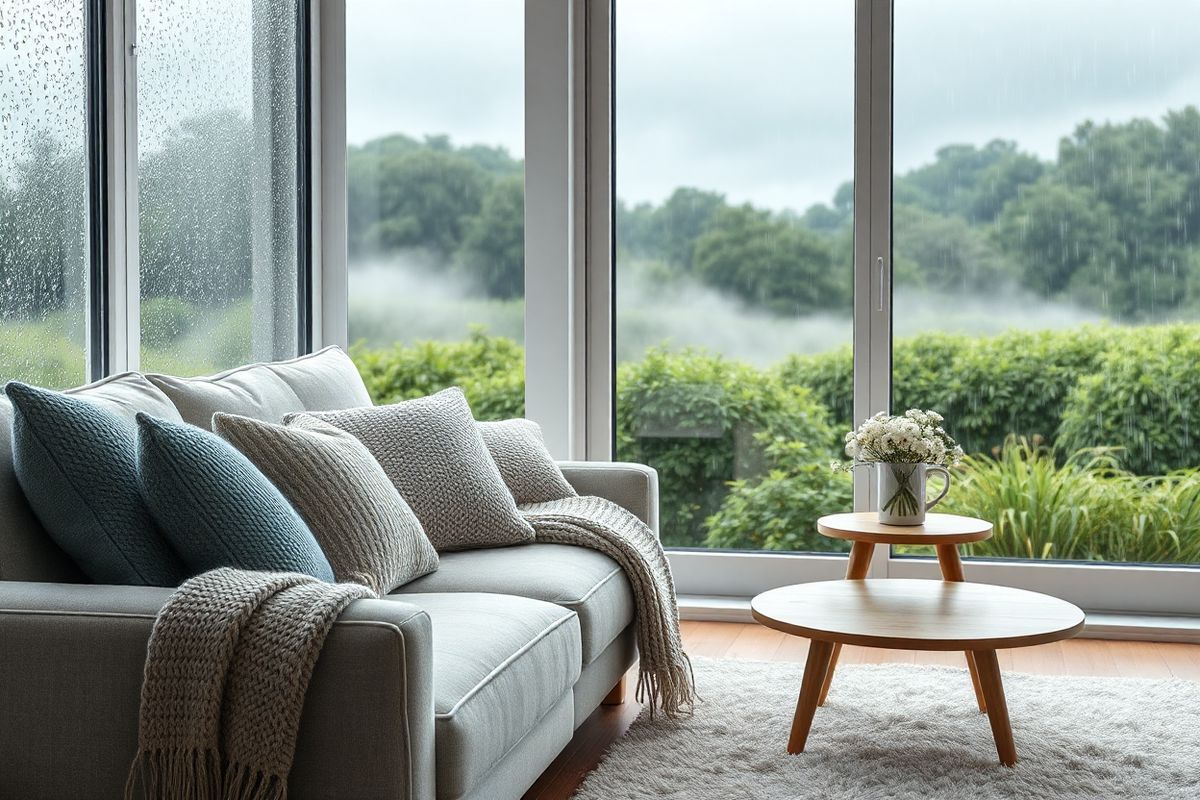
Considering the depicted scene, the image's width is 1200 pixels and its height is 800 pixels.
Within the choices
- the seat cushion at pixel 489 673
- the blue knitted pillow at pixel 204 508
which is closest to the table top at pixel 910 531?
the seat cushion at pixel 489 673

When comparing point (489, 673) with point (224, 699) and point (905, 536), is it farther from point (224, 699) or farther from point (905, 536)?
point (905, 536)

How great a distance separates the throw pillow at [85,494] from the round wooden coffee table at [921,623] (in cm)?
133

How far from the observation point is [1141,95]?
4148 millimetres

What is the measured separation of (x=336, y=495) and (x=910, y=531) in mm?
1502

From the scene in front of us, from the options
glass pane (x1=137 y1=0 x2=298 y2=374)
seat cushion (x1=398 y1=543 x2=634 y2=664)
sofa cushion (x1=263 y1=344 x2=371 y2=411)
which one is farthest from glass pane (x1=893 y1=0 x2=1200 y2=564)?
glass pane (x1=137 y1=0 x2=298 y2=374)

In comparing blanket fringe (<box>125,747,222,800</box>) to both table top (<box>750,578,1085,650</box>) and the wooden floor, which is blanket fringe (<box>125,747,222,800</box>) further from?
the wooden floor

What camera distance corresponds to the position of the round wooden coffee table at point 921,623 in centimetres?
254

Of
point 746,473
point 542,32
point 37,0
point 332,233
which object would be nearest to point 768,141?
point 542,32

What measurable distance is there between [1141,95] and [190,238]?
311cm

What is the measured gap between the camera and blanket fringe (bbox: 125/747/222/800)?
1.68 meters

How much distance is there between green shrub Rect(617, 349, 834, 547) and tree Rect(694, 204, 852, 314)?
0.27 m

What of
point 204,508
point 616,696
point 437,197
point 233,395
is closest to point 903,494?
point 616,696

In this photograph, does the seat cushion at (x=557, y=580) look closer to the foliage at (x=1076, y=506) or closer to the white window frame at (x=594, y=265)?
the white window frame at (x=594, y=265)

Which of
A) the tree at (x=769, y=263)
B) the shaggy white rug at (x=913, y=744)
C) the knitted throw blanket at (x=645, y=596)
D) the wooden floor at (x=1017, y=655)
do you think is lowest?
the wooden floor at (x=1017, y=655)
